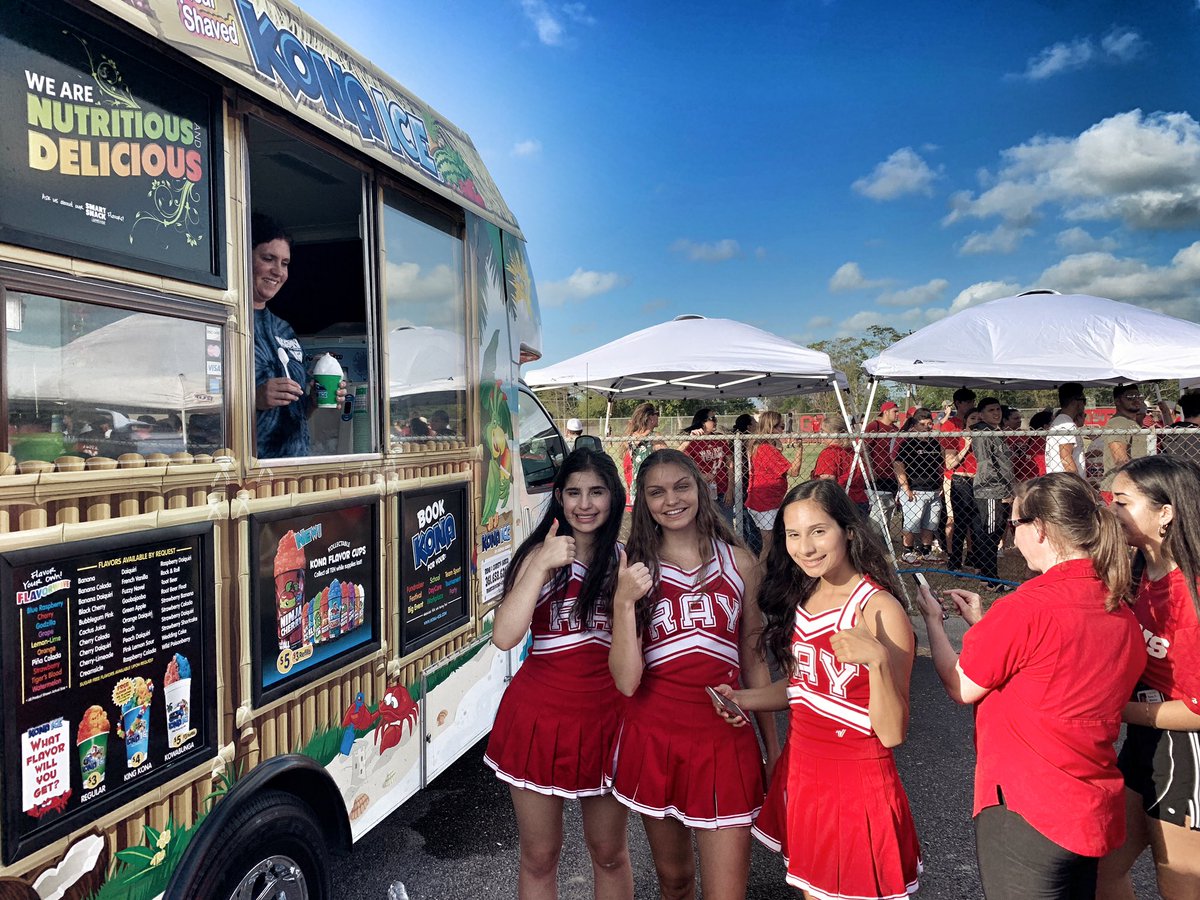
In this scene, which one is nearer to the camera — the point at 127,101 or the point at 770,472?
the point at 127,101

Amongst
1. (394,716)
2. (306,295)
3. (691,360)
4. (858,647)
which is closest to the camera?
(858,647)

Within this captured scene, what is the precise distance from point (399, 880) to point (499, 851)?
454 mm

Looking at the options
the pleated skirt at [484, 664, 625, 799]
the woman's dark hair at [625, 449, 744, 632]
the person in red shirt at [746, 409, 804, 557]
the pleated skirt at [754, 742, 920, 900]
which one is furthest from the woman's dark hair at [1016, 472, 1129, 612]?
the person in red shirt at [746, 409, 804, 557]

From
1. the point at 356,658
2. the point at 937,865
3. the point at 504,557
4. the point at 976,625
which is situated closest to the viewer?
the point at 976,625

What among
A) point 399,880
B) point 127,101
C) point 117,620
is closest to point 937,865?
point 399,880

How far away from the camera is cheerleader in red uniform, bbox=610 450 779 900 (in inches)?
80.5

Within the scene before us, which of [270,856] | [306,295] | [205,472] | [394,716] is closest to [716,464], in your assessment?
[306,295]

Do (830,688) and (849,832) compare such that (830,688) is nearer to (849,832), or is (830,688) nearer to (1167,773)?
(849,832)

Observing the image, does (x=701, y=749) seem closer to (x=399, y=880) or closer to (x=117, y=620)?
(x=117, y=620)

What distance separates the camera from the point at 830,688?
6.41 feet

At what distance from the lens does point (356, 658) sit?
99.0 inches

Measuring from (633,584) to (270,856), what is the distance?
1.32 m

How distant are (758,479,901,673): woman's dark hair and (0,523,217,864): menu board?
154 cm

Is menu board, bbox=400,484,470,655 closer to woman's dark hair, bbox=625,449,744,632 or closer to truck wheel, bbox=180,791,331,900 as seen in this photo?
truck wheel, bbox=180,791,331,900
